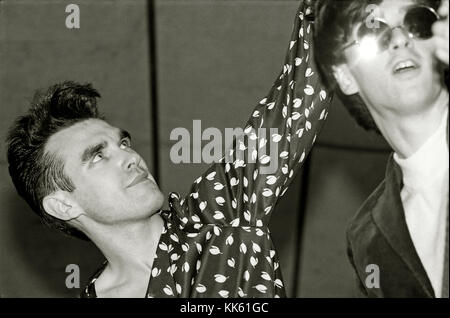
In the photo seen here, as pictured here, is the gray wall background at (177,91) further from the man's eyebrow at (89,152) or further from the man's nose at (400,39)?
the man's nose at (400,39)

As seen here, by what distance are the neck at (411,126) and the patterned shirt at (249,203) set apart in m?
0.11

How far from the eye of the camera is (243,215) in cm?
133

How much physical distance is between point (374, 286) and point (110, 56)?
35.4 inches

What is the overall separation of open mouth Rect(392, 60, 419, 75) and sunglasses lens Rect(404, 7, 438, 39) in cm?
4

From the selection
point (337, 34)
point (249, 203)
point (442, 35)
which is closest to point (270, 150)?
point (249, 203)

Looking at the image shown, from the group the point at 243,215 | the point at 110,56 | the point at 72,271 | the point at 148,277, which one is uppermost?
the point at 110,56

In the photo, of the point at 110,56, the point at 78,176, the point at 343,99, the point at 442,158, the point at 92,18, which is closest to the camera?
the point at 442,158

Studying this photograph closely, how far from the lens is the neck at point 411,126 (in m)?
1.17

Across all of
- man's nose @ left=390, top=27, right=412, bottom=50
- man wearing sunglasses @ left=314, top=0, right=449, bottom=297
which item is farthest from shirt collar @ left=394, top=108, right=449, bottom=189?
man's nose @ left=390, top=27, right=412, bottom=50

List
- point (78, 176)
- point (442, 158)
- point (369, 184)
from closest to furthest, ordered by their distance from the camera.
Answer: point (442, 158), point (78, 176), point (369, 184)
